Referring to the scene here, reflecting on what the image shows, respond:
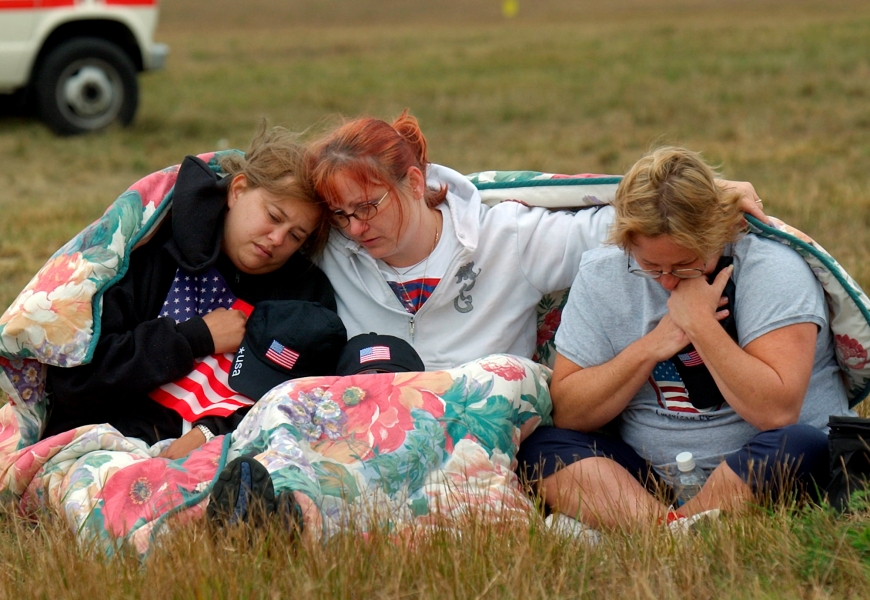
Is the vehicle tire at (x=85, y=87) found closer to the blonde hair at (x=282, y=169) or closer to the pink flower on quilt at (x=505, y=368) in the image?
the blonde hair at (x=282, y=169)

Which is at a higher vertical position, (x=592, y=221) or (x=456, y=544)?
(x=592, y=221)

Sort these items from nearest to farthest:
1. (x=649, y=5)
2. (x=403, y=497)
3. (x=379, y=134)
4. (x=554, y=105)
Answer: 1. (x=403, y=497)
2. (x=379, y=134)
3. (x=554, y=105)
4. (x=649, y=5)

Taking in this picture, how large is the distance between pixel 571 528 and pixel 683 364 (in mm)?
641

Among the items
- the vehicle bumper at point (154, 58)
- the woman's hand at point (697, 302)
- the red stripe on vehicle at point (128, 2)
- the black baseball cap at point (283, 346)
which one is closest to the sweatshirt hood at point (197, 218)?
the black baseball cap at point (283, 346)

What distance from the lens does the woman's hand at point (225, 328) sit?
3514mm

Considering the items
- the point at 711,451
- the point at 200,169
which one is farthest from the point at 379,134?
the point at 711,451

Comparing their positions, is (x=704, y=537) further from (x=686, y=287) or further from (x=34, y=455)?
(x=34, y=455)

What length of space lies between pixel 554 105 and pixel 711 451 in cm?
926

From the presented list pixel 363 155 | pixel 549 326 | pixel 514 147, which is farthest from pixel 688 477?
pixel 514 147

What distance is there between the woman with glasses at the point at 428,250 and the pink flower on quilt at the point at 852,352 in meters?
0.80

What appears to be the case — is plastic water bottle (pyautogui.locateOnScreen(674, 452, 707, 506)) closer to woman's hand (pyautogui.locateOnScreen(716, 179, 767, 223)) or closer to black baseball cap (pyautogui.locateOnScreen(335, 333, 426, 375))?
woman's hand (pyautogui.locateOnScreen(716, 179, 767, 223))

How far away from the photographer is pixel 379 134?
3.52 m

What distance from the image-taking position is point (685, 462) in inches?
124

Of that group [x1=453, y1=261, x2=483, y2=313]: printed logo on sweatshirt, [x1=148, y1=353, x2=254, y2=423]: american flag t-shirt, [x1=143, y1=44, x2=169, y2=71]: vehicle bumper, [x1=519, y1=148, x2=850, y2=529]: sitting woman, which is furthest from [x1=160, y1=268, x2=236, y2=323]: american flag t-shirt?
[x1=143, y1=44, x2=169, y2=71]: vehicle bumper
